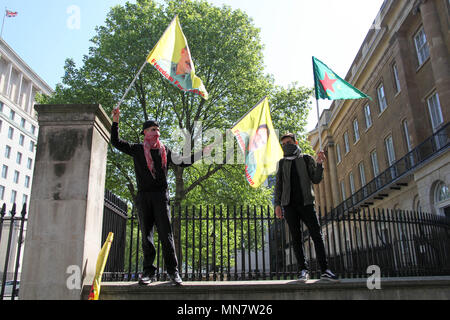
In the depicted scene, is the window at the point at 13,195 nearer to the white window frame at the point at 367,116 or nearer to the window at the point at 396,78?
the white window frame at the point at 367,116

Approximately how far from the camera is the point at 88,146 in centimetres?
531

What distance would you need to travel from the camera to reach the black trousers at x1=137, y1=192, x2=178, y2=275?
497 cm

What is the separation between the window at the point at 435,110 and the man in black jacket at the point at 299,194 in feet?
55.2

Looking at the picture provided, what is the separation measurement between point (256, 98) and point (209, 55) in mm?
3139

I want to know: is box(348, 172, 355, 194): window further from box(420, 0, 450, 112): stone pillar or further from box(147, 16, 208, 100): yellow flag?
box(147, 16, 208, 100): yellow flag

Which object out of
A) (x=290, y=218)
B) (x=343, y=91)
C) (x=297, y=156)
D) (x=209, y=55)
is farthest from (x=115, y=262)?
(x=209, y=55)

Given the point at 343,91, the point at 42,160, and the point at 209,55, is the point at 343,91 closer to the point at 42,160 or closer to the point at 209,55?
the point at 42,160

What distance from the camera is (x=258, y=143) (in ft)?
28.2

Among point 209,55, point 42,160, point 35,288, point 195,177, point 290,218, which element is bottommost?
point 35,288

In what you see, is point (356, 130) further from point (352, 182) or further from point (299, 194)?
point (299, 194)

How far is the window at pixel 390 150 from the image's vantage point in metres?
24.2

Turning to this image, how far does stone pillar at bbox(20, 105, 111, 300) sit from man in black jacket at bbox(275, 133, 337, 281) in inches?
115

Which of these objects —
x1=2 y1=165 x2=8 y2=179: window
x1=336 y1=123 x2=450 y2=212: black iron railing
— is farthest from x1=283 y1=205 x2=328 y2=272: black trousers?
x1=2 y1=165 x2=8 y2=179: window

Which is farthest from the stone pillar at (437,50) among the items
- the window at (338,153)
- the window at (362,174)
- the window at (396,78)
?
the window at (338,153)
